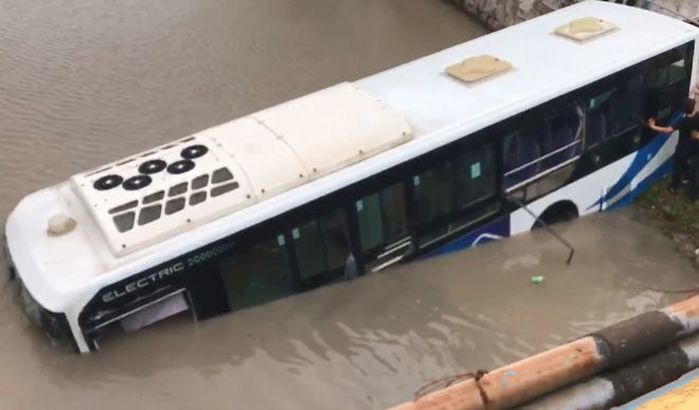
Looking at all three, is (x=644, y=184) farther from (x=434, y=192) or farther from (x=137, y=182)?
(x=137, y=182)

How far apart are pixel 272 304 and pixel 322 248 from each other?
70 cm

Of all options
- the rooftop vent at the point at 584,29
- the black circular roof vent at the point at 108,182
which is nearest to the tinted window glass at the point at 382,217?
the black circular roof vent at the point at 108,182

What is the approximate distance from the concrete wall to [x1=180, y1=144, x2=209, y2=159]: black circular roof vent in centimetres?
687

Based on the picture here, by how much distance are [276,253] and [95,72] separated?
6.90m

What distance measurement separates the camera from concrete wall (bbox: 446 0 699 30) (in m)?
11.1

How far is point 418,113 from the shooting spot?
7902mm

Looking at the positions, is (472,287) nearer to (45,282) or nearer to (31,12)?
(45,282)

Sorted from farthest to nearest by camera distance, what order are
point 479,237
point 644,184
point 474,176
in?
point 644,184 → point 479,237 → point 474,176

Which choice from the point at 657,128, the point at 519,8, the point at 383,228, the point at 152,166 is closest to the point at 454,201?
the point at 383,228

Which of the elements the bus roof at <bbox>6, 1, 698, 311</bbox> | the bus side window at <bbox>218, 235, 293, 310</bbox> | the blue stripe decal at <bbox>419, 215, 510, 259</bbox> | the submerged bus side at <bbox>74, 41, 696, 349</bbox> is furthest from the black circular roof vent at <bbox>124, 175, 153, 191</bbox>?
the blue stripe decal at <bbox>419, 215, 510, 259</bbox>

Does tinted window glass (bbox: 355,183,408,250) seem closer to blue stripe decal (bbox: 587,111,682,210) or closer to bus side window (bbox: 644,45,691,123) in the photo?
blue stripe decal (bbox: 587,111,682,210)

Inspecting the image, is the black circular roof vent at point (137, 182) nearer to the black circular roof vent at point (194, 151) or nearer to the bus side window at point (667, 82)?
the black circular roof vent at point (194, 151)

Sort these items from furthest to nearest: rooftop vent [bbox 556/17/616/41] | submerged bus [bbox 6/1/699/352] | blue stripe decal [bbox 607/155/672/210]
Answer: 1. blue stripe decal [bbox 607/155/672/210]
2. rooftop vent [bbox 556/17/616/41]
3. submerged bus [bbox 6/1/699/352]

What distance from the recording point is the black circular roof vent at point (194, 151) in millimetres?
7379
